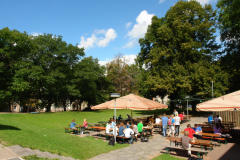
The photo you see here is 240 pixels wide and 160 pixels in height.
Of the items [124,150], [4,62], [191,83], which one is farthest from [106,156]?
[191,83]

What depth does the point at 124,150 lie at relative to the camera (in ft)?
30.6

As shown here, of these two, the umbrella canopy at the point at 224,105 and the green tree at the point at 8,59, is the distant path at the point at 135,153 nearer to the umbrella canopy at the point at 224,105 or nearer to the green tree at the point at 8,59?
the umbrella canopy at the point at 224,105

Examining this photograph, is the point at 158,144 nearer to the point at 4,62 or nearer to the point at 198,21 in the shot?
the point at 4,62

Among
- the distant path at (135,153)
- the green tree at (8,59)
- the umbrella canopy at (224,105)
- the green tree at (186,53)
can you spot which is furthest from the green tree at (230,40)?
the green tree at (8,59)

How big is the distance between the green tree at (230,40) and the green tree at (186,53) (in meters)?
1.57

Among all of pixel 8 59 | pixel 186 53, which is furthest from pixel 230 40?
pixel 8 59

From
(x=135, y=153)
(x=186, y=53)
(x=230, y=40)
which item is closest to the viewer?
(x=135, y=153)

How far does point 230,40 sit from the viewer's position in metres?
25.3

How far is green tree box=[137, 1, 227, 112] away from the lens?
83.6 ft

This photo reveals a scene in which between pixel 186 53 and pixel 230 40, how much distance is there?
5.88m

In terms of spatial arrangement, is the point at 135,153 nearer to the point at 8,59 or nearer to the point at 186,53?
the point at 8,59

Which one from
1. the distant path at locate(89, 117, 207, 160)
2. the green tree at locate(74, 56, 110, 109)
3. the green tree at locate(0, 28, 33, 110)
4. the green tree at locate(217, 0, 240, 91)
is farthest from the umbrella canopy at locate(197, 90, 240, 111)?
the green tree at locate(74, 56, 110, 109)

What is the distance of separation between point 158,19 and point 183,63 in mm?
10071

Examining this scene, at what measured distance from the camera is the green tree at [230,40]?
20859mm
